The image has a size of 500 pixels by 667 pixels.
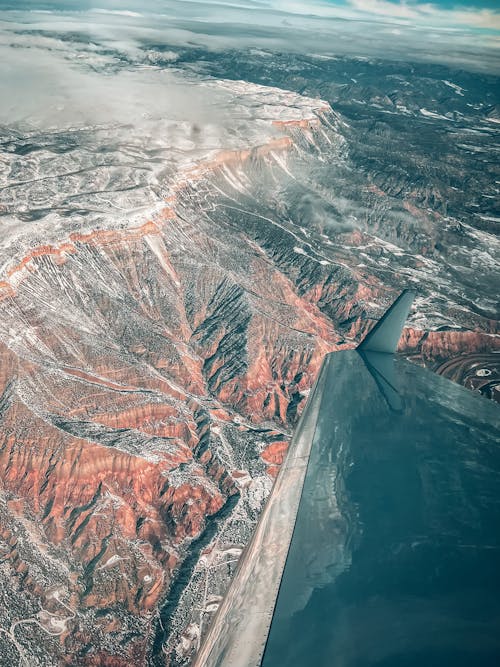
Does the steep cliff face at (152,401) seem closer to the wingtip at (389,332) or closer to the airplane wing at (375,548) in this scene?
the wingtip at (389,332)

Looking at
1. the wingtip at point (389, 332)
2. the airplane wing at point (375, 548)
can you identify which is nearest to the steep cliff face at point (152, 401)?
the wingtip at point (389, 332)

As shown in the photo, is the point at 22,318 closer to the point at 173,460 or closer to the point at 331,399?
the point at 173,460

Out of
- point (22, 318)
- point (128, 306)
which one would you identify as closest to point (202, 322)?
point (128, 306)

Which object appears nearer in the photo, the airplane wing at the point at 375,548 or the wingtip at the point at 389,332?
the airplane wing at the point at 375,548

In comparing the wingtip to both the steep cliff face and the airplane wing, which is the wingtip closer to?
the airplane wing

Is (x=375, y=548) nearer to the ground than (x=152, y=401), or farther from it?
farther from it

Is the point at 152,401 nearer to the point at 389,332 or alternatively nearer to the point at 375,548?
the point at 389,332

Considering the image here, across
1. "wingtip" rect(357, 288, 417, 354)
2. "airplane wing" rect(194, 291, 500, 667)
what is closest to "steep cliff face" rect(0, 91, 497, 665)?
"wingtip" rect(357, 288, 417, 354)

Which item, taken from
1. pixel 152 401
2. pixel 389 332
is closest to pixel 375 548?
pixel 389 332
